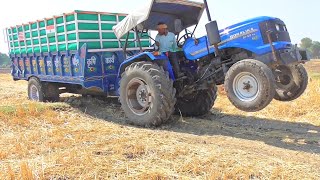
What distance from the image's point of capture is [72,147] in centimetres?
531

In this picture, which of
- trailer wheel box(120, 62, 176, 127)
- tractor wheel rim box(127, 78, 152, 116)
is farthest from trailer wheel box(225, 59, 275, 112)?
tractor wheel rim box(127, 78, 152, 116)

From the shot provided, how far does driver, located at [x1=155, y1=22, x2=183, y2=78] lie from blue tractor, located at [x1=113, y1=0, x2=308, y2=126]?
109 millimetres

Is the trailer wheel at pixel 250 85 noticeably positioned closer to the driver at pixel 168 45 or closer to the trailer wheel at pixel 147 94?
the trailer wheel at pixel 147 94

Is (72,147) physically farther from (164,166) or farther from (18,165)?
(164,166)

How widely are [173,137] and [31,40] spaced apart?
6054 mm

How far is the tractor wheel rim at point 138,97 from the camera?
7062 millimetres

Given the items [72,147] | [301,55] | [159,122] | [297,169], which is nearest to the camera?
[297,169]

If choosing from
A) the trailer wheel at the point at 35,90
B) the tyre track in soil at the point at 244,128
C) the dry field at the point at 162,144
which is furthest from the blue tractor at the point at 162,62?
the dry field at the point at 162,144

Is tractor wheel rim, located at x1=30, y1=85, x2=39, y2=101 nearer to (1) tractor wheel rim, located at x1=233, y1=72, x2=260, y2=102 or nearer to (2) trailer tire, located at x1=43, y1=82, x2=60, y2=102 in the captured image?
(2) trailer tire, located at x1=43, y1=82, x2=60, y2=102

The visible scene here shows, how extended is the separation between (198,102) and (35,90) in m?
5.07

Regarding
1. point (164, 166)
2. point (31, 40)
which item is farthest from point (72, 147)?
point (31, 40)

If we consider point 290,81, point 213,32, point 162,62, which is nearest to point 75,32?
point 162,62

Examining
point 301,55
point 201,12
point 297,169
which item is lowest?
point 297,169

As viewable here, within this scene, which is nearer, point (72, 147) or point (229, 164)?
point (229, 164)
